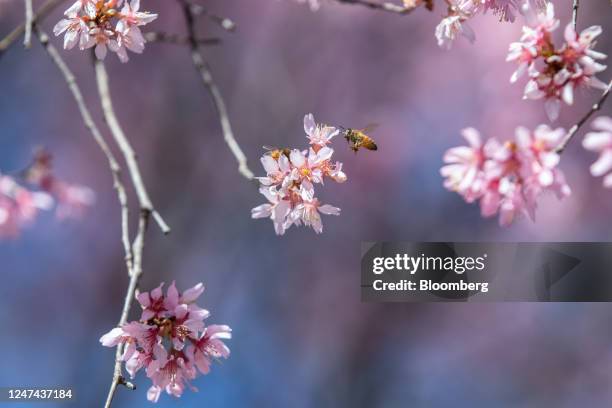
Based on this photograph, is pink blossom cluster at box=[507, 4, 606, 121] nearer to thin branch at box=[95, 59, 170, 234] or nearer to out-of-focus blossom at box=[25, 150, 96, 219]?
thin branch at box=[95, 59, 170, 234]

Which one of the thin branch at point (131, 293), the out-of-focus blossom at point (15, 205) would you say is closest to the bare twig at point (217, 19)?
the thin branch at point (131, 293)

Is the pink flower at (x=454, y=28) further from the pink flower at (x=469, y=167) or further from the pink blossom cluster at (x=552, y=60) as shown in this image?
the pink flower at (x=469, y=167)

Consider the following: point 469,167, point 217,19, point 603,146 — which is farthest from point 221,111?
point 603,146

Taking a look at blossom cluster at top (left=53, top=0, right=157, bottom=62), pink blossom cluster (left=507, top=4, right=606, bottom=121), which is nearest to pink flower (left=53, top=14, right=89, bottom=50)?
blossom cluster at top (left=53, top=0, right=157, bottom=62)

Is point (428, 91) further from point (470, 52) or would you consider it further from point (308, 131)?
point (308, 131)

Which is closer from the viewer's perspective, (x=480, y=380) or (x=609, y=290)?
(x=609, y=290)

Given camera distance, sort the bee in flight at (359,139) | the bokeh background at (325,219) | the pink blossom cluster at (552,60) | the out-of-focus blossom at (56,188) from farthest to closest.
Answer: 1. the bokeh background at (325,219)
2. the out-of-focus blossom at (56,188)
3. the bee in flight at (359,139)
4. the pink blossom cluster at (552,60)

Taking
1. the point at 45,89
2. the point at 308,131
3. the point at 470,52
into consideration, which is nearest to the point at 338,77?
the point at 470,52
